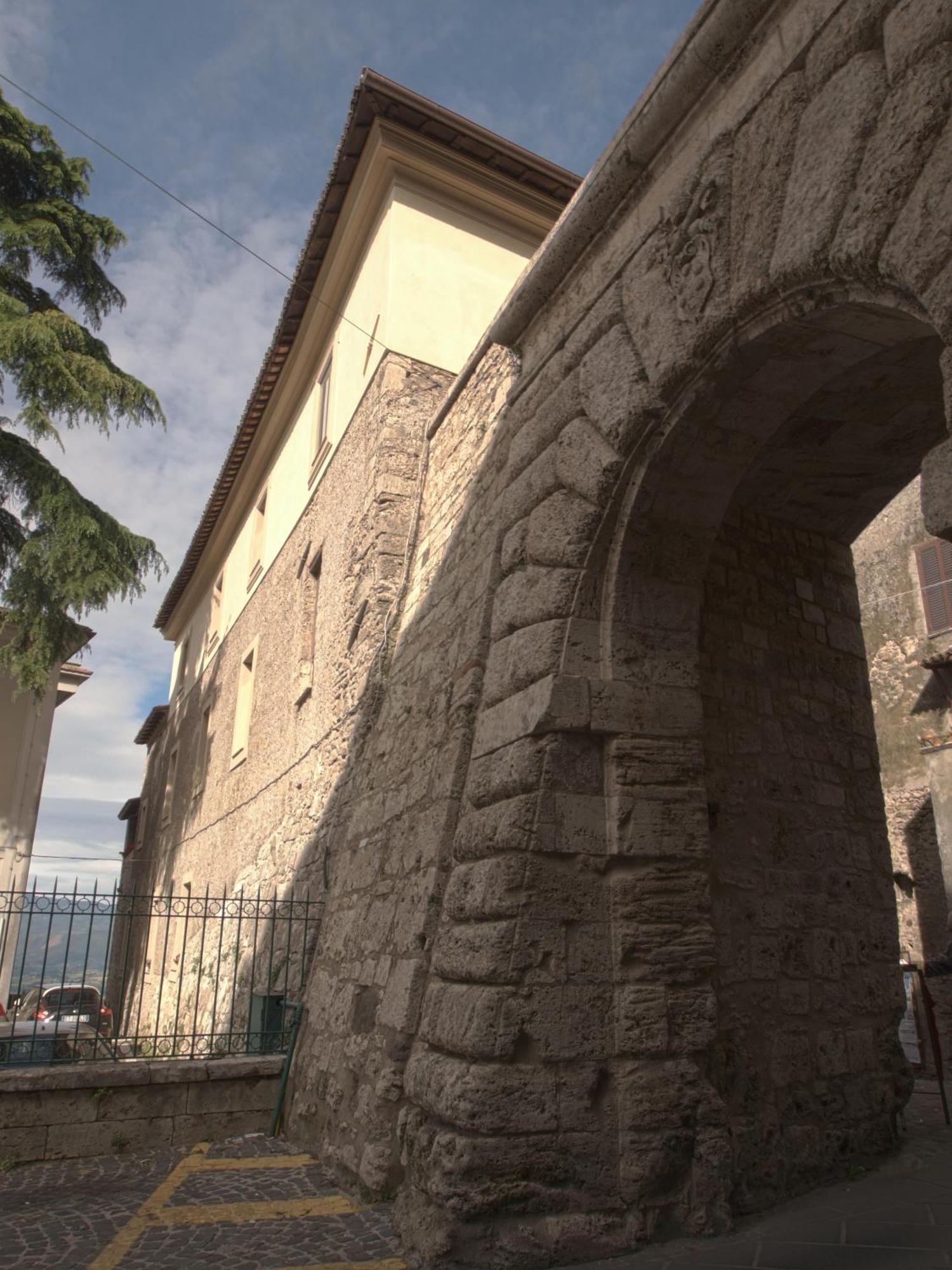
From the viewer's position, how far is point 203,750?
1530cm

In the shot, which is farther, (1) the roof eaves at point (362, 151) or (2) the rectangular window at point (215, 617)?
(2) the rectangular window at point (215, 617)

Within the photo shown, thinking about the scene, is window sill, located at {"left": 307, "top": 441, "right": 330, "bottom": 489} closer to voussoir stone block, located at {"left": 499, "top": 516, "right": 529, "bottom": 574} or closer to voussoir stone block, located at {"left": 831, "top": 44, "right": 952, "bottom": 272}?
voussoir stone block, located at {"left": 499, "top": 516, "right": 529, "bottom": 574}

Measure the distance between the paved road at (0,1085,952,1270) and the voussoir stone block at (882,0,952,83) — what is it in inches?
131

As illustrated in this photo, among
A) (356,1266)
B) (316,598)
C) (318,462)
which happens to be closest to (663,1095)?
(356,1266)

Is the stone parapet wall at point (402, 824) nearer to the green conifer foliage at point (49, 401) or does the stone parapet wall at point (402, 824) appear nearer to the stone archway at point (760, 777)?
the stone archway at point (760, 777)

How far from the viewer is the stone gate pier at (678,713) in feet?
9.41

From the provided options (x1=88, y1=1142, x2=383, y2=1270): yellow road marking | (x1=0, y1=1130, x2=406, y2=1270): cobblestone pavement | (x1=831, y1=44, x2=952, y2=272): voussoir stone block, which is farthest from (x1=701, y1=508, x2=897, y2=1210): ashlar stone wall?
(x1=831, y1=44, x2=952, y2=272): voussoir stone block

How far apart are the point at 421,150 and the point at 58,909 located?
7.46 meters

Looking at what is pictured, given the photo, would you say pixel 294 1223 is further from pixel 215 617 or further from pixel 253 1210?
pixel 215 617

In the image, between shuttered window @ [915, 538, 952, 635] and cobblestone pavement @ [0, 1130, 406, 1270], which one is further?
shuttered window @ [915, 538, 952, 635]

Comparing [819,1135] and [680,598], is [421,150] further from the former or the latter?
[819,1135]

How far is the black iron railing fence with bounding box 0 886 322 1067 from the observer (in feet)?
17.2

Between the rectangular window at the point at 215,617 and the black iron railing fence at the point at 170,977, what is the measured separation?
14.4 feet

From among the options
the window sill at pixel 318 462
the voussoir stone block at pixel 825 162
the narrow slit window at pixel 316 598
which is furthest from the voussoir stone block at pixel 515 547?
the window sill at pixel 318 462
